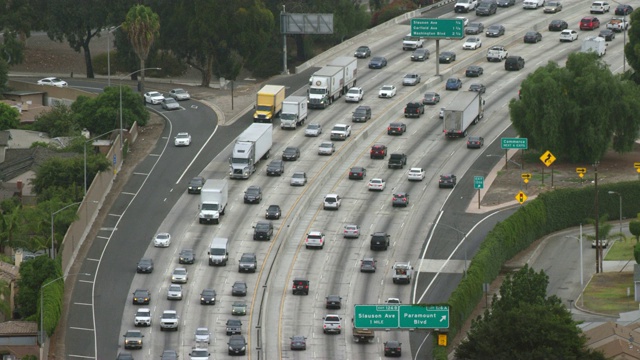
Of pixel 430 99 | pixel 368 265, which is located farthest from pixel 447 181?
pixel 430 99

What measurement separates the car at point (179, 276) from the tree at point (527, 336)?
27966 millimetres

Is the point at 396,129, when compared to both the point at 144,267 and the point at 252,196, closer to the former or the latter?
the point at 252,196

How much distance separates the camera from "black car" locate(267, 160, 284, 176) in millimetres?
171750

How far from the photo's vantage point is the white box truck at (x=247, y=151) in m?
170

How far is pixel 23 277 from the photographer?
5753 inches

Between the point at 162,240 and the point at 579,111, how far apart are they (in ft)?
140

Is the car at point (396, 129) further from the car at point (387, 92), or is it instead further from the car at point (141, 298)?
the car at point (141, 298)

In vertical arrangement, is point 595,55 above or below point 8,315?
above

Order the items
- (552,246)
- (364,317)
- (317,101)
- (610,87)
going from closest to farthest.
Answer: (364,317)
(552,246)
(610,87)
(317,101)

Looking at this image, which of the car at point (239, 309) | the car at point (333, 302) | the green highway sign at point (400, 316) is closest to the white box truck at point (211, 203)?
the car at point (239, 309)

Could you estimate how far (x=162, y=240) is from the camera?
156500 mm

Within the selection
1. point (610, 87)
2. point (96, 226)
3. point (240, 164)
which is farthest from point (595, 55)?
point (96, 226)

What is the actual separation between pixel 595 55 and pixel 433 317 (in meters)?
55.9

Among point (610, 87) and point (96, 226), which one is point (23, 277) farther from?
point (610, 87)
